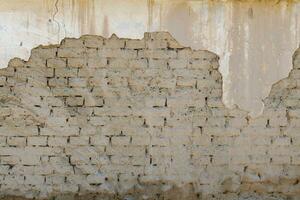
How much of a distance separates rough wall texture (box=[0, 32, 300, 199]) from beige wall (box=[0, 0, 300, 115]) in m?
0.09

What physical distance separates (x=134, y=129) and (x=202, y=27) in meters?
Result: 1.13

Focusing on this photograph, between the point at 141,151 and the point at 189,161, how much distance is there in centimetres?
44

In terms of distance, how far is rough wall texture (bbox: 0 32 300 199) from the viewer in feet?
15.4

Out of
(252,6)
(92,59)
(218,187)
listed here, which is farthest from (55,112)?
(252,6)

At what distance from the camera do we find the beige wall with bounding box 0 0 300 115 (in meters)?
4.77

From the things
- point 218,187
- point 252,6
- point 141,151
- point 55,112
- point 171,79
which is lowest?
→ point 218,187

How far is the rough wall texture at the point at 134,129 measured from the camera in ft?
15.4

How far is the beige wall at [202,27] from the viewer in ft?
15.7

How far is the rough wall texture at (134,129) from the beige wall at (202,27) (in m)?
0.09

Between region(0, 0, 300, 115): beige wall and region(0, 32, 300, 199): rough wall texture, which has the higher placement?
region(0, 0, 300, 115): beige wall

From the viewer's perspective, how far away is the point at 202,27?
4.81 metres

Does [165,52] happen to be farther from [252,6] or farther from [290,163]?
[290,163]

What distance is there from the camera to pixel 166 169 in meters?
4.73

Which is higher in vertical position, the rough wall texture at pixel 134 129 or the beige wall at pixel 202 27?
the beige wall at pixel 202 27
